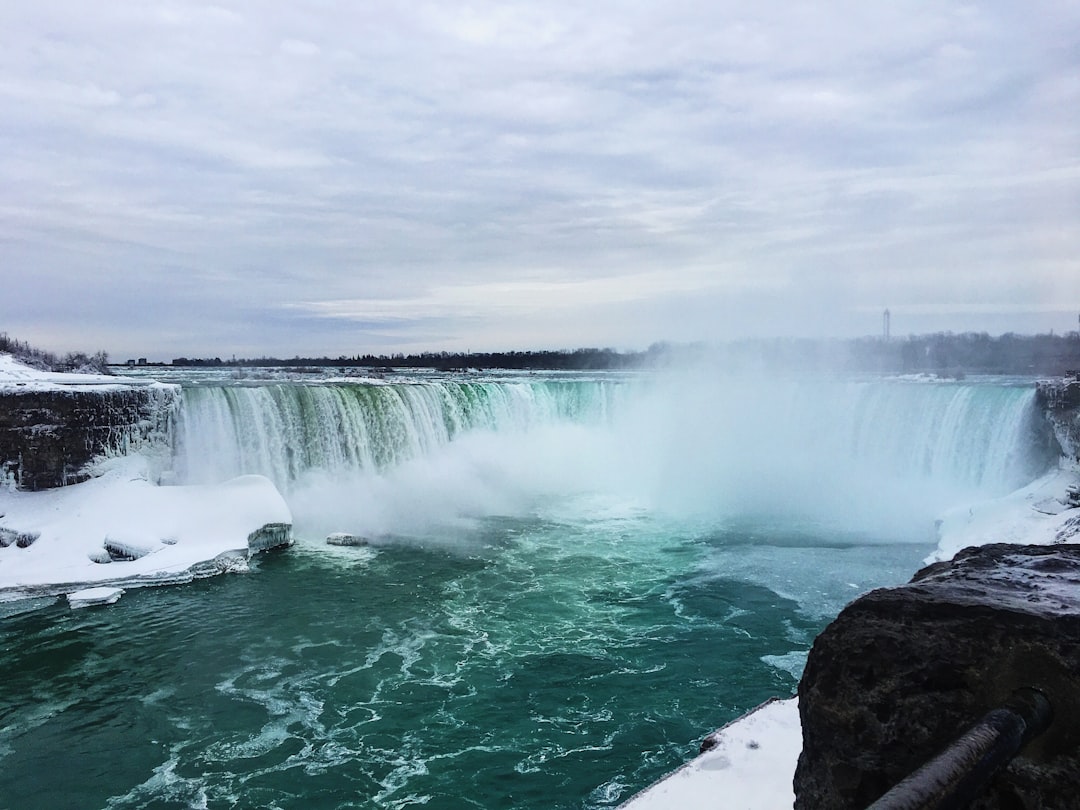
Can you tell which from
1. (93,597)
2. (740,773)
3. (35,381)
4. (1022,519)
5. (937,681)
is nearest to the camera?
(937,681)

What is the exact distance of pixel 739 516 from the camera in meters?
19.6

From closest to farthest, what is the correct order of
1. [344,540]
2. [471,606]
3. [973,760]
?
[973,760] → [471,606] → [344,540]

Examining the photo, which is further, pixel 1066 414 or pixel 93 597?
pixel 1066 414

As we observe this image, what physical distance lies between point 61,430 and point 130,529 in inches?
112

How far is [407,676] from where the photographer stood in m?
9.42

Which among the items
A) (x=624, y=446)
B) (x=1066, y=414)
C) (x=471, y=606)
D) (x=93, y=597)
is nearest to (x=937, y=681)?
(x=471, y=606)

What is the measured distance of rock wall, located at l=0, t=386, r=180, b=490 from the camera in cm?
1520

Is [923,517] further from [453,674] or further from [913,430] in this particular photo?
[453,674]

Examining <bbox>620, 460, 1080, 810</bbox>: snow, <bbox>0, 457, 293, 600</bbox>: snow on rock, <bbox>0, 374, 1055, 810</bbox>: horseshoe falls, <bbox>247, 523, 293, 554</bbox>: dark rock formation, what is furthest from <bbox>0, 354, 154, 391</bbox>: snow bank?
<bbox>620, 460, 1080, 810</bbox>: snow

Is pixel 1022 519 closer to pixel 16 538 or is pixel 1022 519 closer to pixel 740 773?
pixel 740 773

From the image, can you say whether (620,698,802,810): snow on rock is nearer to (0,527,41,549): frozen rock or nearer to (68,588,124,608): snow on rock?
(68,588,124,608): snow on rock

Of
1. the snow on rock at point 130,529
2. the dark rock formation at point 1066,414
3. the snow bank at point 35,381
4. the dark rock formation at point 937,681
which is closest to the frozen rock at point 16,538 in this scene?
the snow on rock at point 130,529

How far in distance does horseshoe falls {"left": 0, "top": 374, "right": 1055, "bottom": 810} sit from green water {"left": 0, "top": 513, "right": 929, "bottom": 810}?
41 millimetres

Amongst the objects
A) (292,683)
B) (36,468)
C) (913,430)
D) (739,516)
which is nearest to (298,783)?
(292,683)
